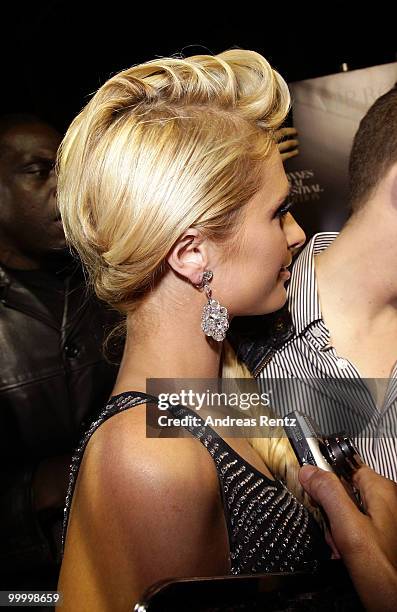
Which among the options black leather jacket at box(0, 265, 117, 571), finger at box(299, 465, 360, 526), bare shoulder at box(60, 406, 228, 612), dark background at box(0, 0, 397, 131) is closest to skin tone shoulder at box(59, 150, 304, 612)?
bare shoulder at box(60, 406, 228, 612)

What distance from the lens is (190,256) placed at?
108 cm

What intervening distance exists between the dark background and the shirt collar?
1.29 feet

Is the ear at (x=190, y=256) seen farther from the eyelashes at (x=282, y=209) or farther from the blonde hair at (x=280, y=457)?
the blonde hair at (x=280, y=457)

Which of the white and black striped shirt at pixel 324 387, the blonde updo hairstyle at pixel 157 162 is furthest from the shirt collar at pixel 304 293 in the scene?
the blonde updo hairstyle at pixel 157 162

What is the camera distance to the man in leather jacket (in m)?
1.32

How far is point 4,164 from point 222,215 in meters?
0.48

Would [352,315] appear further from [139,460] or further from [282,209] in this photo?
[139,460]

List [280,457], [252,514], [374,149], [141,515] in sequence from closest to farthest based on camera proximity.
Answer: [141,515]
[252,514]
[280,457]
[374,149]

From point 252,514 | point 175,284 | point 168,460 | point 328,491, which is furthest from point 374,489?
point 175,284

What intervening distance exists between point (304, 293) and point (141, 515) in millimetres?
629

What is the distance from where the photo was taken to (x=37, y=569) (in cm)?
133

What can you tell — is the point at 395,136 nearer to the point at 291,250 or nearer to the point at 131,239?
the point at 291,250

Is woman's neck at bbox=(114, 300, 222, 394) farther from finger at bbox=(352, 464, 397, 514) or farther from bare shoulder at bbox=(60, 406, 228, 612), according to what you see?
finger at bbox=(352, 464, 397, 514)

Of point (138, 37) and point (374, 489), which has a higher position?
point (138, 37)
